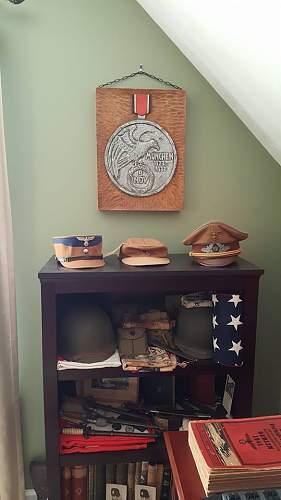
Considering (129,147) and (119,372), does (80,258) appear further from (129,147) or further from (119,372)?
(129,147)

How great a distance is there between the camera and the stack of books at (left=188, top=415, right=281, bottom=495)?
0.89 meters

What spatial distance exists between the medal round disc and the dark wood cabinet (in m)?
0.34

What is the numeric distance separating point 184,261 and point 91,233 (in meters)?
0.38

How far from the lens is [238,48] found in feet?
3.30

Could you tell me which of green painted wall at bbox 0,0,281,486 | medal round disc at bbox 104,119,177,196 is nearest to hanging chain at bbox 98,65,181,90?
green painted wall at bbox 0,0,281,486

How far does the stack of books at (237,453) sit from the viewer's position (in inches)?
35.1

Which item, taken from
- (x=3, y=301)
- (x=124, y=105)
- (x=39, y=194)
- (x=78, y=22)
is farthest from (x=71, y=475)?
(x=78, y=22)

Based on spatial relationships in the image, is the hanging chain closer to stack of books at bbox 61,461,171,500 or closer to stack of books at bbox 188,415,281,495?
stack of books at bbox 188,415,281,495

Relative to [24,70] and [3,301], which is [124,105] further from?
[3,301]

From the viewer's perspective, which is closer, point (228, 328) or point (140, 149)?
point (228, 328)

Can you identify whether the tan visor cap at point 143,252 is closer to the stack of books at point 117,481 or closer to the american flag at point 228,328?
the american flag at point 228,328

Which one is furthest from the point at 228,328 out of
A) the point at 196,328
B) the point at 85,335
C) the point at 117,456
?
the point at 117,456

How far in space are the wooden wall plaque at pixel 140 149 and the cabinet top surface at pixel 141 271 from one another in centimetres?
32

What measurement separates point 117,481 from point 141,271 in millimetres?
762
